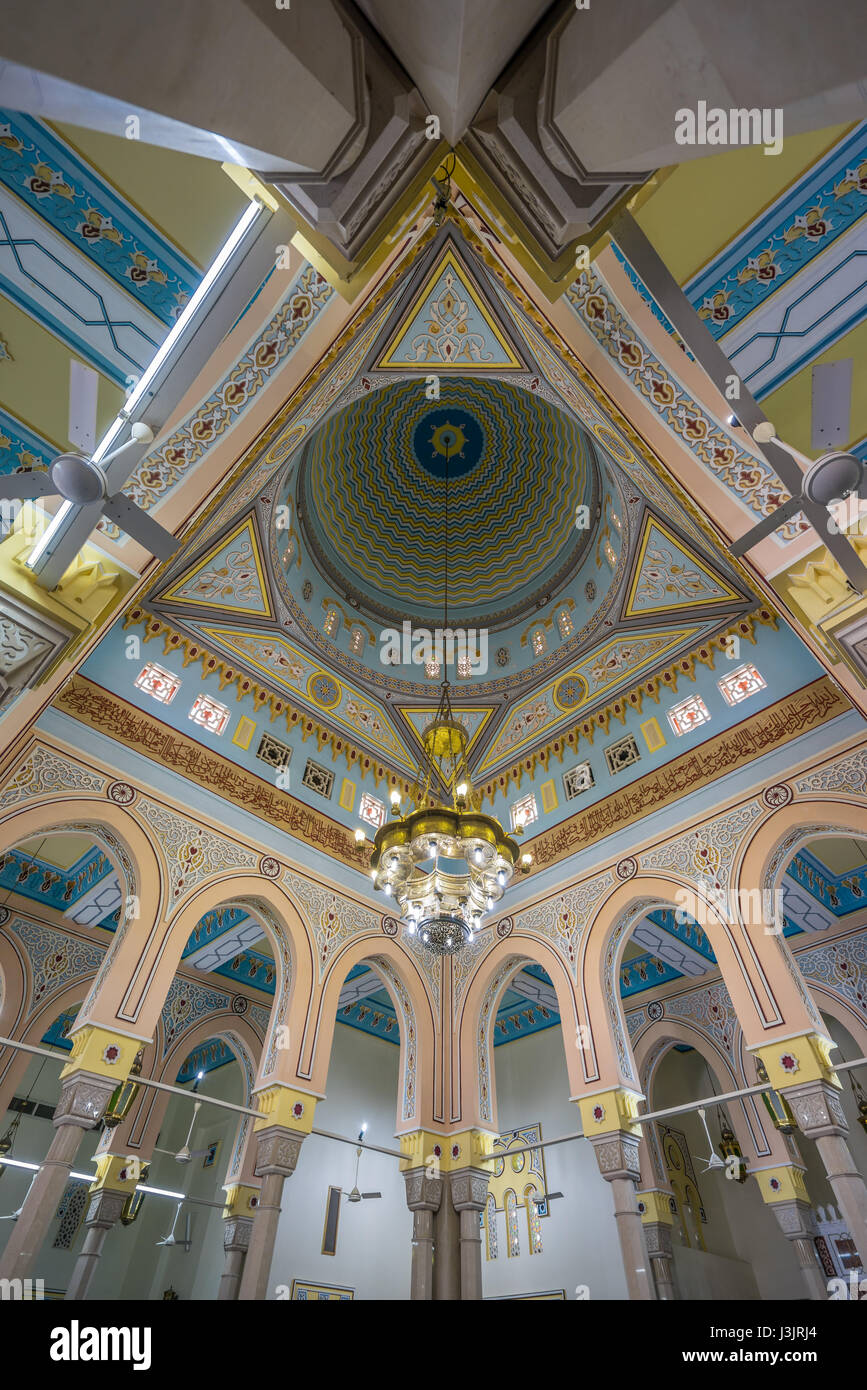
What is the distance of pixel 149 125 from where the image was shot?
188 cm

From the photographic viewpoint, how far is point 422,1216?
7773mm

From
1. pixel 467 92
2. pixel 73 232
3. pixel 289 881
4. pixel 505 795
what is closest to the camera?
pixel 467 92

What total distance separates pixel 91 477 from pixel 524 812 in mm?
8136

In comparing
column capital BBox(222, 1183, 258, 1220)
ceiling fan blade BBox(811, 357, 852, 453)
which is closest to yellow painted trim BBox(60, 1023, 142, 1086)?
column capital BBox(222, 1183, 258, 1220)

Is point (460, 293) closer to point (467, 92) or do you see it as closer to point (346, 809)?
point (467, 92)

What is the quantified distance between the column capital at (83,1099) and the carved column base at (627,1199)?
481cm

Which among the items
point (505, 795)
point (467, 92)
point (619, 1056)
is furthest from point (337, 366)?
point (619, 1056)

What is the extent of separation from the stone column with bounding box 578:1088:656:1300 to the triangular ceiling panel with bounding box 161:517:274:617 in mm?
7332

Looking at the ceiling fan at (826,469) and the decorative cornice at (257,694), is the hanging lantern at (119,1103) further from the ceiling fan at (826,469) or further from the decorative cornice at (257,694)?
the ceiling fan at (826,469)

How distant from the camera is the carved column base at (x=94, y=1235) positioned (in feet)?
21.4

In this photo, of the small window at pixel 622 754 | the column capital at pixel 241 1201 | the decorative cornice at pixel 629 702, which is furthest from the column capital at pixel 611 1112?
the column capital at pixel 241 1201

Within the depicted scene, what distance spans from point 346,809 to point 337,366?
5950mm

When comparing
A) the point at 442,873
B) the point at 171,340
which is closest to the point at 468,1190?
the point at 442,873

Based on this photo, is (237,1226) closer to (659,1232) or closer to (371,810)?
(371,810)
